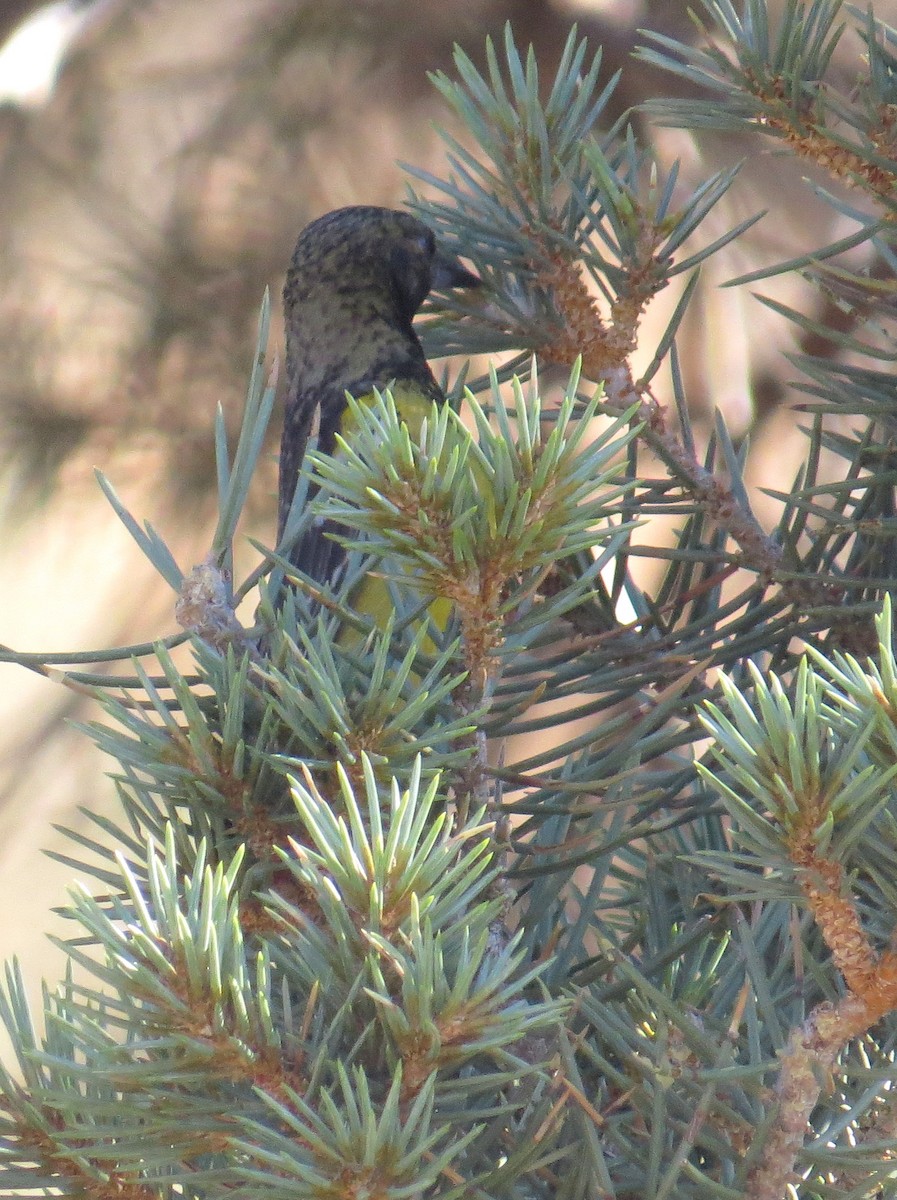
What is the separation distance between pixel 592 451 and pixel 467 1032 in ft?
0.51

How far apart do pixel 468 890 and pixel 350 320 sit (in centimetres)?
105


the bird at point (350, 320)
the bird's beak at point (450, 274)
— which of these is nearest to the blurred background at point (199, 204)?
the bird at point (350, 320)

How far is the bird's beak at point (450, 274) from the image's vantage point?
73 cm

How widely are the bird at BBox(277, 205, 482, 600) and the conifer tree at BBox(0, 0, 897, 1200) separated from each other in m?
0.66

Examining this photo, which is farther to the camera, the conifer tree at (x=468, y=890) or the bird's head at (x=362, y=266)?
the bird's head at (x=362, y=266)

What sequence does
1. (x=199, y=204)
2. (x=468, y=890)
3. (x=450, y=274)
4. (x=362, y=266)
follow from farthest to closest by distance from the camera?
(x=199, y=204) < (x=362, y=266) < (x=450, y=274) < (x=468, y=890)

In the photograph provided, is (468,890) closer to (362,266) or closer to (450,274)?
(450,274)

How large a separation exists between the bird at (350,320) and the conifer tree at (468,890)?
2.16ft

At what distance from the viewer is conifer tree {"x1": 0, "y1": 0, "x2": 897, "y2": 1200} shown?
295 millimetres

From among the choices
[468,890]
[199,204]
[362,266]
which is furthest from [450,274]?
[199,204]

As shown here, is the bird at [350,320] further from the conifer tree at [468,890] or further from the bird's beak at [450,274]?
the conifer tree at [468,890]

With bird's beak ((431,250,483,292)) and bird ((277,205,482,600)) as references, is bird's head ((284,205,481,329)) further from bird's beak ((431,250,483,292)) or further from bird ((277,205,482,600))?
bird's beak ((431,250,483,292))

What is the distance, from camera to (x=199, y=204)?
60.7 inches

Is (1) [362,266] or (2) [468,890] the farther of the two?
(1) [362,266]
